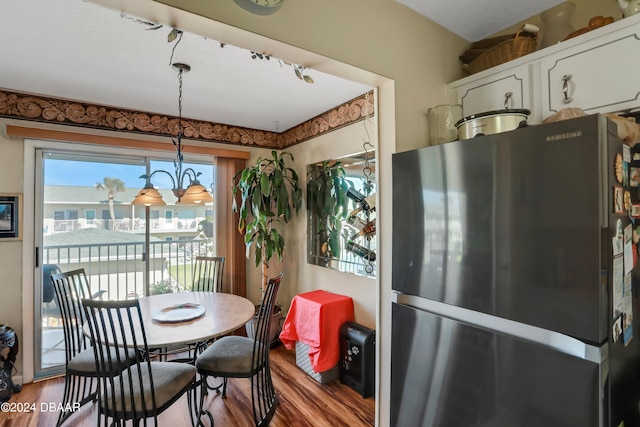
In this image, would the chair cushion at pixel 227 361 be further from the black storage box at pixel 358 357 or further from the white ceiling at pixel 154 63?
the white ceiling at pixel 154 63

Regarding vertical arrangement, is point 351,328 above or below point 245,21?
below

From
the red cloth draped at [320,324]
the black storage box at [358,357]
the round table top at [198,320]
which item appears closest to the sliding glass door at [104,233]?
the round table top at [198,320]

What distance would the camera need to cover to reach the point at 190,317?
204cm

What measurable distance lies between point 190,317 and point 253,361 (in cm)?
52

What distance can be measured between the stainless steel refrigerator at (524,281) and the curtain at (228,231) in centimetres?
265

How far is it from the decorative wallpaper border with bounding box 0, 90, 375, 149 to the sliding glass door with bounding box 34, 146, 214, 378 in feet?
1.06

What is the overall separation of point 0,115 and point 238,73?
6.93 ft

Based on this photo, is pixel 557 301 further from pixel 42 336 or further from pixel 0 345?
pixel 42 336

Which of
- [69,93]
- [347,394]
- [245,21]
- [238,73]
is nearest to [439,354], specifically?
[245,21]

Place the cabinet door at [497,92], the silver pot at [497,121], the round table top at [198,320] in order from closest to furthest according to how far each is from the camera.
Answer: the silver pot at [497,121] < the cabinet door at [497,92] < the round table top at [198,320]

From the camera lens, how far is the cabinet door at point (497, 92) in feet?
4.48

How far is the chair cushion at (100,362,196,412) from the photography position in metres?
1.59

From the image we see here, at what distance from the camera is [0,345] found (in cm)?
228

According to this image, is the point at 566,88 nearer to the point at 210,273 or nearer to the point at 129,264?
the point at 210,273
